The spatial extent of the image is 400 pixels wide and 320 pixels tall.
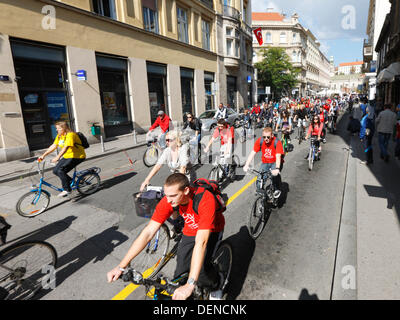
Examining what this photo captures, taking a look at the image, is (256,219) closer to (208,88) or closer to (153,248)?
(153,248)

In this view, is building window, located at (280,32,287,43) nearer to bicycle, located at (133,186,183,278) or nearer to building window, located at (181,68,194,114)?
building window, located at (181,68,194,114)

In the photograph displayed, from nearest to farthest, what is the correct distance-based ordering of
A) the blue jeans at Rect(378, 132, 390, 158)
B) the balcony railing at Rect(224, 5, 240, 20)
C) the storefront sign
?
the blue jeans at Rect(378, 132, 390, 158) → the storefront sign → the balcony railing at Rect(224, 5, 240, 20)

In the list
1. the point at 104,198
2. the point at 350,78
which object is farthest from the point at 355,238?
the point at 350,78

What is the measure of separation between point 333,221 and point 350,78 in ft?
518

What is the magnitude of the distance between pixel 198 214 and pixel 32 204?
510 cm

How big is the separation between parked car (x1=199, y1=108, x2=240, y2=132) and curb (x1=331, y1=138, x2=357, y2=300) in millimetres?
11562

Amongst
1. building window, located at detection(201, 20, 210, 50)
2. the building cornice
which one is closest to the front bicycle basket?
the building cornice

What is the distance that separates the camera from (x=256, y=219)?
462cm

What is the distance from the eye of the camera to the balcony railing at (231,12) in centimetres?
2830

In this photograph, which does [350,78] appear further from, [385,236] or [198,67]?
[385,236]

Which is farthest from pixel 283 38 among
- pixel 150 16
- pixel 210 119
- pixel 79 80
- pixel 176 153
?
pixel 176 153

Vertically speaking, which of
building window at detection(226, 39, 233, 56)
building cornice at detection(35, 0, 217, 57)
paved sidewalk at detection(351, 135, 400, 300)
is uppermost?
building window at detection(226, 39, 233, 56)

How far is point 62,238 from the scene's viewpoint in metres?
4.60

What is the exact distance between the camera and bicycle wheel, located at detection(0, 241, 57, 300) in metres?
3.00
